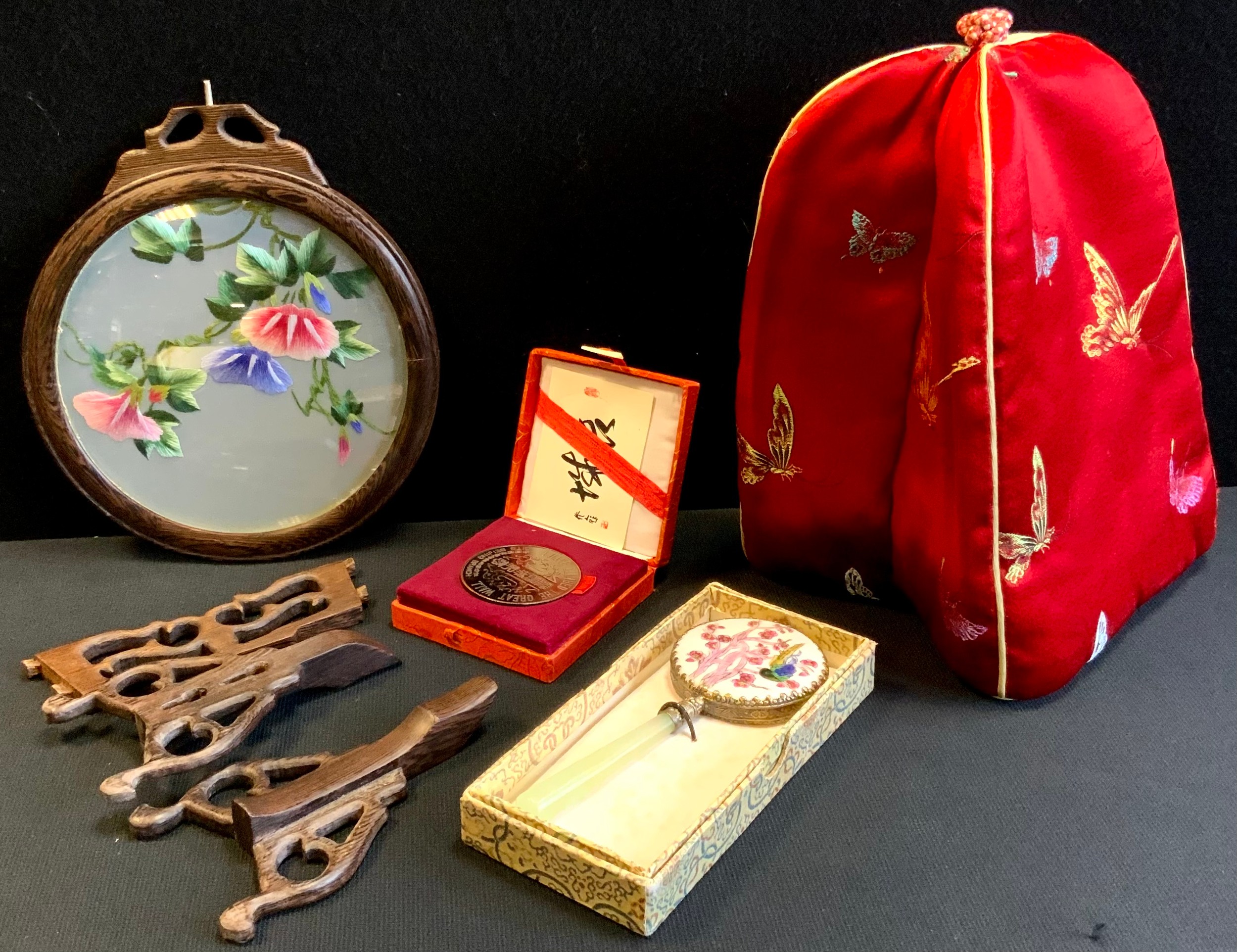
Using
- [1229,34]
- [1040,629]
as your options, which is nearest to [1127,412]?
[1040,629]

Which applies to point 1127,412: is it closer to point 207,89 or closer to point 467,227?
point 467,227

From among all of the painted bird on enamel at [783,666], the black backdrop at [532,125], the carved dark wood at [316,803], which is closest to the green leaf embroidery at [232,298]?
the black backdrop at [532,125]

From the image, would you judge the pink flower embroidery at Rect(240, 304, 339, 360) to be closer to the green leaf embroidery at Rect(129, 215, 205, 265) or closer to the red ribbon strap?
the green leaf embroidery at Rect(129, 215, 205, 265)

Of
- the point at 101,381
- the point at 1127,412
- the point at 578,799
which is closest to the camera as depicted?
the point at 578,799

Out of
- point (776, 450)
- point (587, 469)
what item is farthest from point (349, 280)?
point (776, 450)

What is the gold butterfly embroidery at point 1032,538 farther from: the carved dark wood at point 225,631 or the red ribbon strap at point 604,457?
the carved dark wood at point 225,631

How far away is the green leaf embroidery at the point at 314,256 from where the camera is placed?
859mm

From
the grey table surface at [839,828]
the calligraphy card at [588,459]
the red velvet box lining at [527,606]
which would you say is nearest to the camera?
the grey table surface at [839,828]

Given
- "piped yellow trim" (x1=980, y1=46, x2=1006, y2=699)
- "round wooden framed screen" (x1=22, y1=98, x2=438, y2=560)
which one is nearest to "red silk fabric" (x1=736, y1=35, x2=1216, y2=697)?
"piped yellow trim" (x1=980, y1=46, x2=1006, y2=699)

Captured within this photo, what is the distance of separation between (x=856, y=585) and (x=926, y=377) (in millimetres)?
197

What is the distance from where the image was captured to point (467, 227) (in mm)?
902

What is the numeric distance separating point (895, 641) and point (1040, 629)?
0.12 meters

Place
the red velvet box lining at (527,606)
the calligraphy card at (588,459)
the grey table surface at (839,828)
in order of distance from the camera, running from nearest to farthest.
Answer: the grey table surface at (839,828), the red velvet box lining at (527,606), the calligraphy card at (588,459)

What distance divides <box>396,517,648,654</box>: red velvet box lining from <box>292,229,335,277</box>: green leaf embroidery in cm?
24
